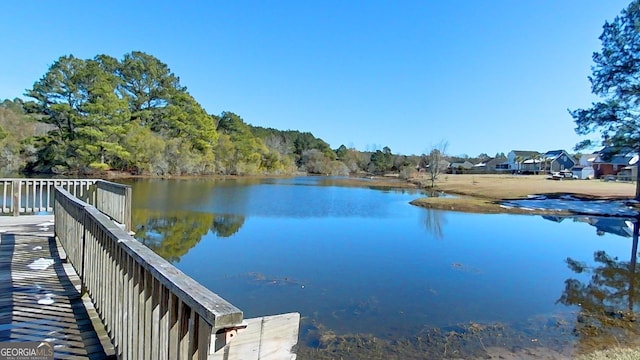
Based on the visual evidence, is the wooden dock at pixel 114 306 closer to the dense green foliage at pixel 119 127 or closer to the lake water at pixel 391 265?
the lake water at pixel 391 265

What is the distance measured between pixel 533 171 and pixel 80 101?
64.4 meters

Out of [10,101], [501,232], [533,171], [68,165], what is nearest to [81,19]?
[68,165]

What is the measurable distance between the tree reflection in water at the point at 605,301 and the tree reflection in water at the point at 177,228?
7.17 m

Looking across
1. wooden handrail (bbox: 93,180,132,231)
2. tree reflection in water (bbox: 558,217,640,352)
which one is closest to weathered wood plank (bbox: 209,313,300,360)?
tree reflection in water (bbox: 558,217,640,352)

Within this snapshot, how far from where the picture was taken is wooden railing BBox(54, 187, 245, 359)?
1.21 metres

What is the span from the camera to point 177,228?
11.4 m

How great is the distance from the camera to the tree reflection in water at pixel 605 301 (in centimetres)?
464

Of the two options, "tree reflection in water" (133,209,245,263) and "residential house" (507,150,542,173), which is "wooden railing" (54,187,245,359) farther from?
"residential house" (507,150,542,173)

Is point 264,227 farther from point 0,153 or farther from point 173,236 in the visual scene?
point 0,153

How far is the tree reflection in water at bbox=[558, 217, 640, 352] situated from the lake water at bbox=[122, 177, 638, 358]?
8 cm

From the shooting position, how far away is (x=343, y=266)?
7844mm

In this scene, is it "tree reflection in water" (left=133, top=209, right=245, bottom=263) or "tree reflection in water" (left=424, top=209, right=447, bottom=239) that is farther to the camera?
"tree reflection in water" (left=424, top=209, right=447, bottom=239)

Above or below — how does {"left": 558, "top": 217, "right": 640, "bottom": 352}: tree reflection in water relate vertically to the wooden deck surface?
below

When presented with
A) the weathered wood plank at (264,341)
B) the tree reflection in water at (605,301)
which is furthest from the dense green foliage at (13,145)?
the weathered wood plank at (264,341)
